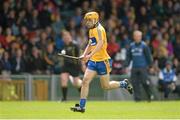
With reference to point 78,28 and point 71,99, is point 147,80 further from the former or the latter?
point 78,28

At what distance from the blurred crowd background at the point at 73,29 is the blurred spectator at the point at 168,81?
2.08 ft

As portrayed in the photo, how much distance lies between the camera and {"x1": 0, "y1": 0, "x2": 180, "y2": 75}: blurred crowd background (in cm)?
2727

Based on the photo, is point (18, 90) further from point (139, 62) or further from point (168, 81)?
point (168, 81)

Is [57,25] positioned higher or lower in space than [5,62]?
higher

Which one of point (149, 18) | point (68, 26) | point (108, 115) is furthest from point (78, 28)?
point (108, 115)

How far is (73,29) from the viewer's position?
2870cm

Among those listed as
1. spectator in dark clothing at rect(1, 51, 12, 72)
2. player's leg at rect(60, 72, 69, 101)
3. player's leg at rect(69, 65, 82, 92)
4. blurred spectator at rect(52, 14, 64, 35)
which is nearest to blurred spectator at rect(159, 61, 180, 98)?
player's leg at rect(69, 65, 82, 92)

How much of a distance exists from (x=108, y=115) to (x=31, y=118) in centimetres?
198

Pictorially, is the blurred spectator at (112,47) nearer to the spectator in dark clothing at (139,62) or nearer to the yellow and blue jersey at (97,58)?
the spectator in dark clothing at (139,62)

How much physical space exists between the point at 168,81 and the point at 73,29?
176 inches

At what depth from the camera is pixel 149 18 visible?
101 ft

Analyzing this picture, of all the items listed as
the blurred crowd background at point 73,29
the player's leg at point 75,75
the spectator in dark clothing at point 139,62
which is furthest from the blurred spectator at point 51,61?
the spectator in dark clothing at point 139,62

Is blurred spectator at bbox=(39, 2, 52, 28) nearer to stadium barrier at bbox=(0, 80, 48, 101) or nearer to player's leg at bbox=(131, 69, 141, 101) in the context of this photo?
stadium barrier at bbox=(0, 80, 48, 101)

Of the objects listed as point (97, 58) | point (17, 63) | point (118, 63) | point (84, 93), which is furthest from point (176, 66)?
point (84, 93)
